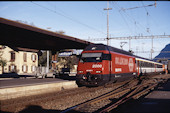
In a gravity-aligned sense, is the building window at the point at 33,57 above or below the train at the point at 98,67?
above

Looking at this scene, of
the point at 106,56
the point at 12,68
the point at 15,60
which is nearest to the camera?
the point at 106,56

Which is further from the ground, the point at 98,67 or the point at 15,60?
the point at 15,60

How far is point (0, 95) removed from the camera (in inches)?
414

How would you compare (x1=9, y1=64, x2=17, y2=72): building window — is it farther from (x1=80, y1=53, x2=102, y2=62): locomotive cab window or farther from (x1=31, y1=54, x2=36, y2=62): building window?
(x1=80, y1=53, x2=102, y2=62): locomotive cab window

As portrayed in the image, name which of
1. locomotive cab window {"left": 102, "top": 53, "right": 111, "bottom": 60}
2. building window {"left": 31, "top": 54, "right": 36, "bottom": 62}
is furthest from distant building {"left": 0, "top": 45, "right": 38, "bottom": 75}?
locomotive cab window {"left": 102, "top": 53, "right": 111, "bottom": 60}

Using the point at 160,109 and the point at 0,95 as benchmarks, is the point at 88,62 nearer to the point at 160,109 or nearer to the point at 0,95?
the point at 0,95

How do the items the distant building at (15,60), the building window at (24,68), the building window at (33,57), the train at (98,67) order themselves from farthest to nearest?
1. the building window at (33,57)
2. the building window at (24,68)
3. the distant building at (15,60)
4. the train at (98,67)

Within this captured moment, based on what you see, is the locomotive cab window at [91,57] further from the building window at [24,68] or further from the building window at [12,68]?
the building window at [24,68]

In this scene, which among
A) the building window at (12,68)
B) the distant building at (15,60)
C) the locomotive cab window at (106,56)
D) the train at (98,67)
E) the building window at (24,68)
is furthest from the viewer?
the building window at (24,68)

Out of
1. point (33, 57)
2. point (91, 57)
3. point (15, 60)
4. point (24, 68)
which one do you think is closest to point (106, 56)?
point (91, 57)

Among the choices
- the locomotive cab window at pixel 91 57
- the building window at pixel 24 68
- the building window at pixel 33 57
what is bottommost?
the building window at pixel 24 68

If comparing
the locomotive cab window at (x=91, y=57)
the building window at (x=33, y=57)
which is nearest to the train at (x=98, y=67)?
the locomotive cab window at (x=91, y=57)

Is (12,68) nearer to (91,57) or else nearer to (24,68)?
(24,68)

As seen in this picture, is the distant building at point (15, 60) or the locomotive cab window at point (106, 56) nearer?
the locomotive cab window at point (106, 56)
